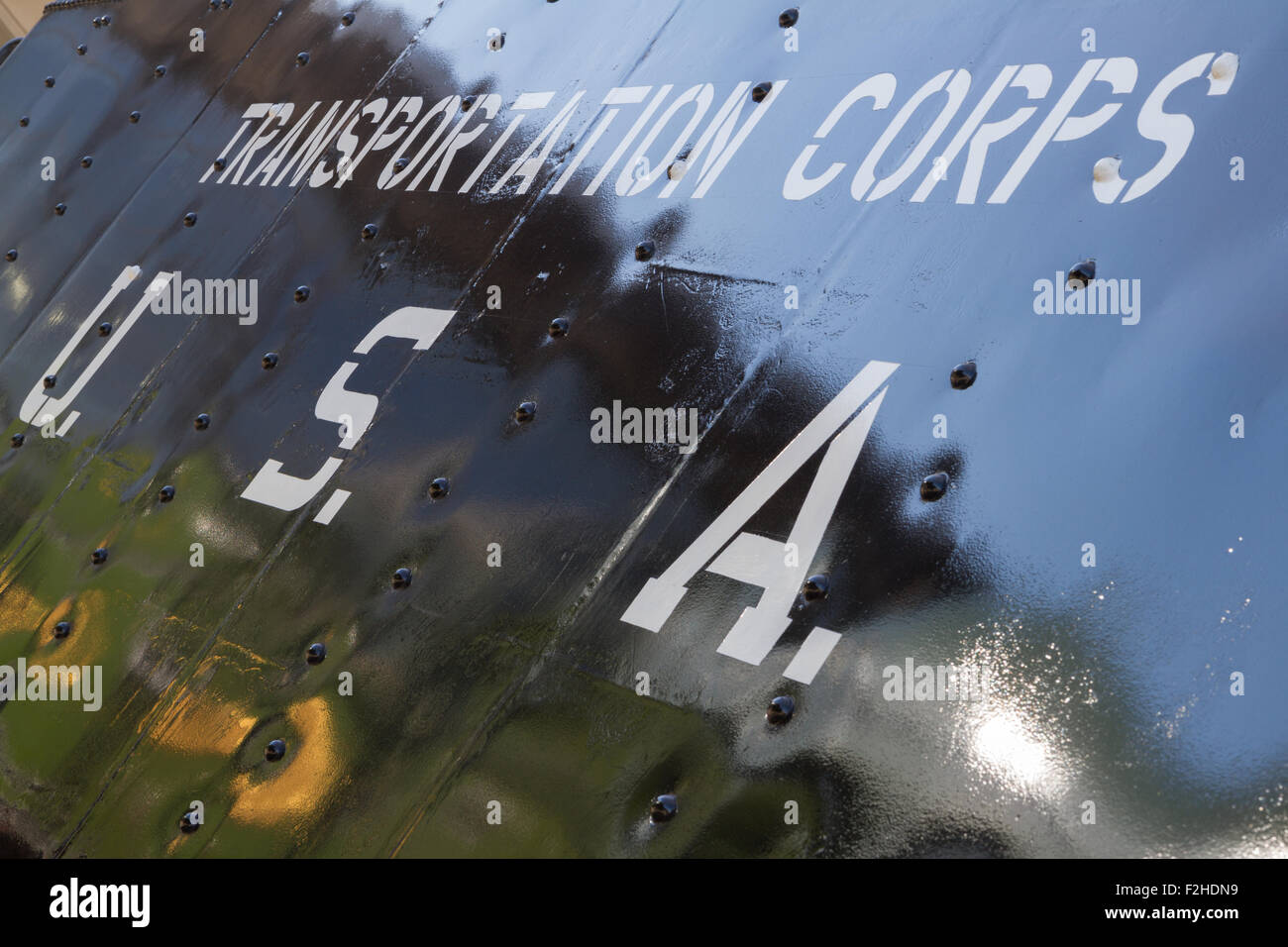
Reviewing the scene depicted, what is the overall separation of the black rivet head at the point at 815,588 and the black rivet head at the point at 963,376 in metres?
0.42

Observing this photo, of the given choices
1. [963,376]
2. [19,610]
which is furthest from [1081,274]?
[19,610]

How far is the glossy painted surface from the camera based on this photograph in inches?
71.3

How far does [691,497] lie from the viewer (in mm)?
2398

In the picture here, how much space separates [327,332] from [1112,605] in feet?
7.71

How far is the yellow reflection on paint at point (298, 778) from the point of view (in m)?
2.61

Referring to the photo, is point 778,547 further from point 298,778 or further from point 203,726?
point 203,726

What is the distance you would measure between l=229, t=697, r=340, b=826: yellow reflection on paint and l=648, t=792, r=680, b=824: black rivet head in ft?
2.76

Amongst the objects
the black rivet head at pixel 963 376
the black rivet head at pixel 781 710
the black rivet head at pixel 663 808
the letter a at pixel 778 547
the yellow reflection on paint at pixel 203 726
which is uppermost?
the black rivet head at pixel 963 376

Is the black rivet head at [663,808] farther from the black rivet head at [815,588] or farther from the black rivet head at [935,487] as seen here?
the black rivet head at [935,487]

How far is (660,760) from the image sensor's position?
2131 mm

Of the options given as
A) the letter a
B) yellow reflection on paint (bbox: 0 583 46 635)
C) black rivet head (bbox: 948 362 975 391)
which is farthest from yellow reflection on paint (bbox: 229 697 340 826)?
black rivet head (bbox: 948 362 975 391)

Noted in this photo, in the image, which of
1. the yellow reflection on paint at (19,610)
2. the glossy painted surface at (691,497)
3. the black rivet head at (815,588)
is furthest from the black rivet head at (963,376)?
the yellow reflection on paint at (19,610)

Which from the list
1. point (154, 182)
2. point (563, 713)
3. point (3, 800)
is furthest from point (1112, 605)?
point (154, 182)
